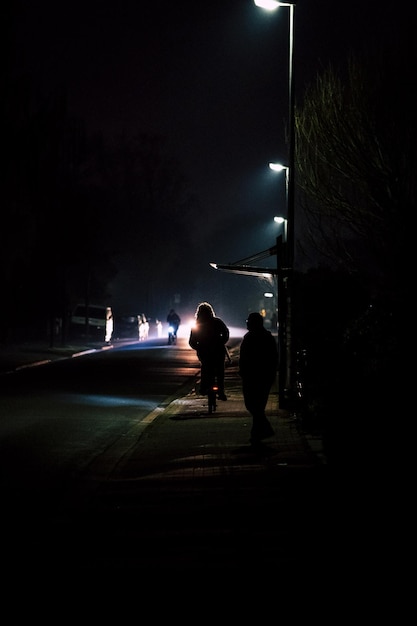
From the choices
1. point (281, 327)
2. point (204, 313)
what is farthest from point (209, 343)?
point (281, 327)

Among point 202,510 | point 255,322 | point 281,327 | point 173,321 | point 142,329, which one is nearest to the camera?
point 202,510

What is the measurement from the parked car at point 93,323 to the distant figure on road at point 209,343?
122 feet

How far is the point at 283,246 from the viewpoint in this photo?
669 inches

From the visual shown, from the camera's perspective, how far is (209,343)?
53.6ft

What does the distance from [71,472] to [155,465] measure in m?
0.95

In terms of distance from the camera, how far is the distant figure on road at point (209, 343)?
53.5 feet

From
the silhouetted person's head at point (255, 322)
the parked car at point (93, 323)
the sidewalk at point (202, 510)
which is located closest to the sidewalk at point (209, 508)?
the sidewalk at point (202, 510)

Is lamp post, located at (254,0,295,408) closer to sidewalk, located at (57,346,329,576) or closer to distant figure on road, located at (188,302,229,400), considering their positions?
distant figure on road, located at (188,302,229,400)

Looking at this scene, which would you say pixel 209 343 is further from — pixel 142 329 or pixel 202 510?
pixel 142 329

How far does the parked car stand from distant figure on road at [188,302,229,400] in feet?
122

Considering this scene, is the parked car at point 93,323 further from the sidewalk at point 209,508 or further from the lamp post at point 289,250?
the sidewalk at point 209,508

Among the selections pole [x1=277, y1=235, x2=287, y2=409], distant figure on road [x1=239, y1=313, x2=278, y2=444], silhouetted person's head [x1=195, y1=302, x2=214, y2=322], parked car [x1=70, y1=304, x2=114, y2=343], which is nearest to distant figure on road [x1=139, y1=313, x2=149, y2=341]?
parked car [x1=70, y1=304, x2=114, y2=343]

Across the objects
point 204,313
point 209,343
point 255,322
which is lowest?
point 209,343

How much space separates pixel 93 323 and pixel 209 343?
1521 inches
